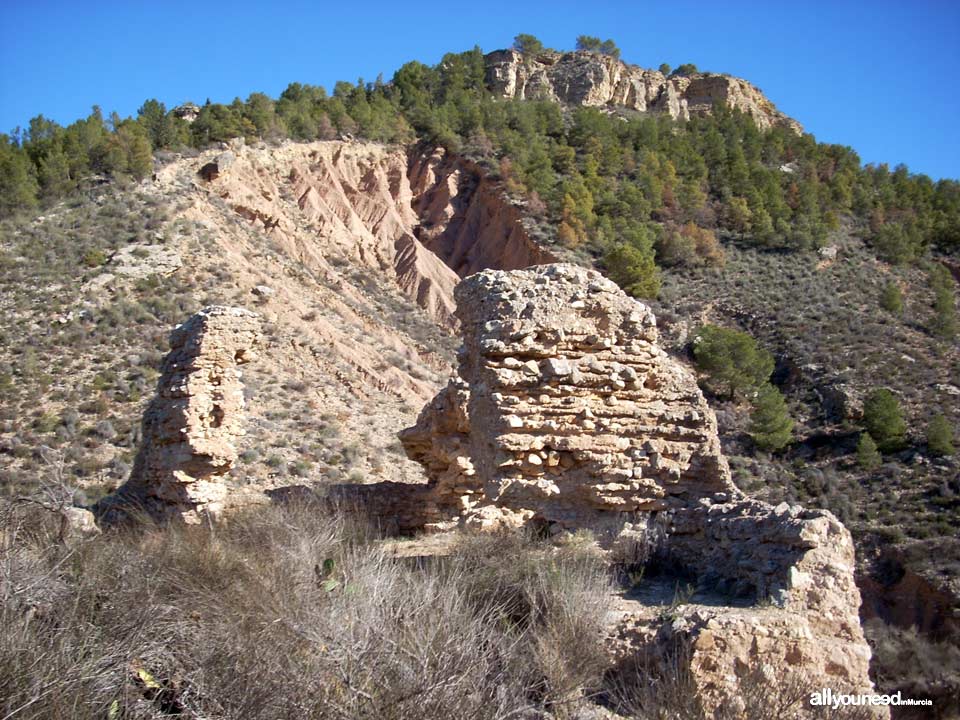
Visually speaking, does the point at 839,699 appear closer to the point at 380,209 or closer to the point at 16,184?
the point at 16,184

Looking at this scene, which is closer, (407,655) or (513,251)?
(407,655)

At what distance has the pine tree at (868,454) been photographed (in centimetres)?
2125

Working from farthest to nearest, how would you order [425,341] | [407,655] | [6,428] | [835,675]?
[425,341] < [6,428] < [835,675] < [407,655]

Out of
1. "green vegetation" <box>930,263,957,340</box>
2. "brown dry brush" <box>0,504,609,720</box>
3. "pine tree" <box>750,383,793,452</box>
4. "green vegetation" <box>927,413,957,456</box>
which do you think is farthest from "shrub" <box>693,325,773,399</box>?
"brown dry brush" <box>0,504,609,720</box>

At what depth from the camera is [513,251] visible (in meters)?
37.7

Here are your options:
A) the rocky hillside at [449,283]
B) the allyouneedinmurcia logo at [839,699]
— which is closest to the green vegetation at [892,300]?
the rocky hillside at [449,283]

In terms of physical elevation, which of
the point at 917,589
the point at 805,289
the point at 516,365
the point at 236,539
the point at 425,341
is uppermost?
the point at 805,289

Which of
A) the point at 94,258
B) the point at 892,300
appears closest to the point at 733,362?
the point at 892,300

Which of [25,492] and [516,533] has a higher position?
[516,533]

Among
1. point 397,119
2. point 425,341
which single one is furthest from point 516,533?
point 397,119

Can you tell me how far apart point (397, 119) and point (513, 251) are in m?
12.6

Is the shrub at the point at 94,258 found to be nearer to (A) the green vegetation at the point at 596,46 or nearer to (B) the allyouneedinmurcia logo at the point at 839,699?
(B) the allyouneedinmurcia logo at the point at 839,699

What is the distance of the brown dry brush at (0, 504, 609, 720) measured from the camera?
356cm

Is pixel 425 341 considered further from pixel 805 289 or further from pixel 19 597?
pixel 19 597
